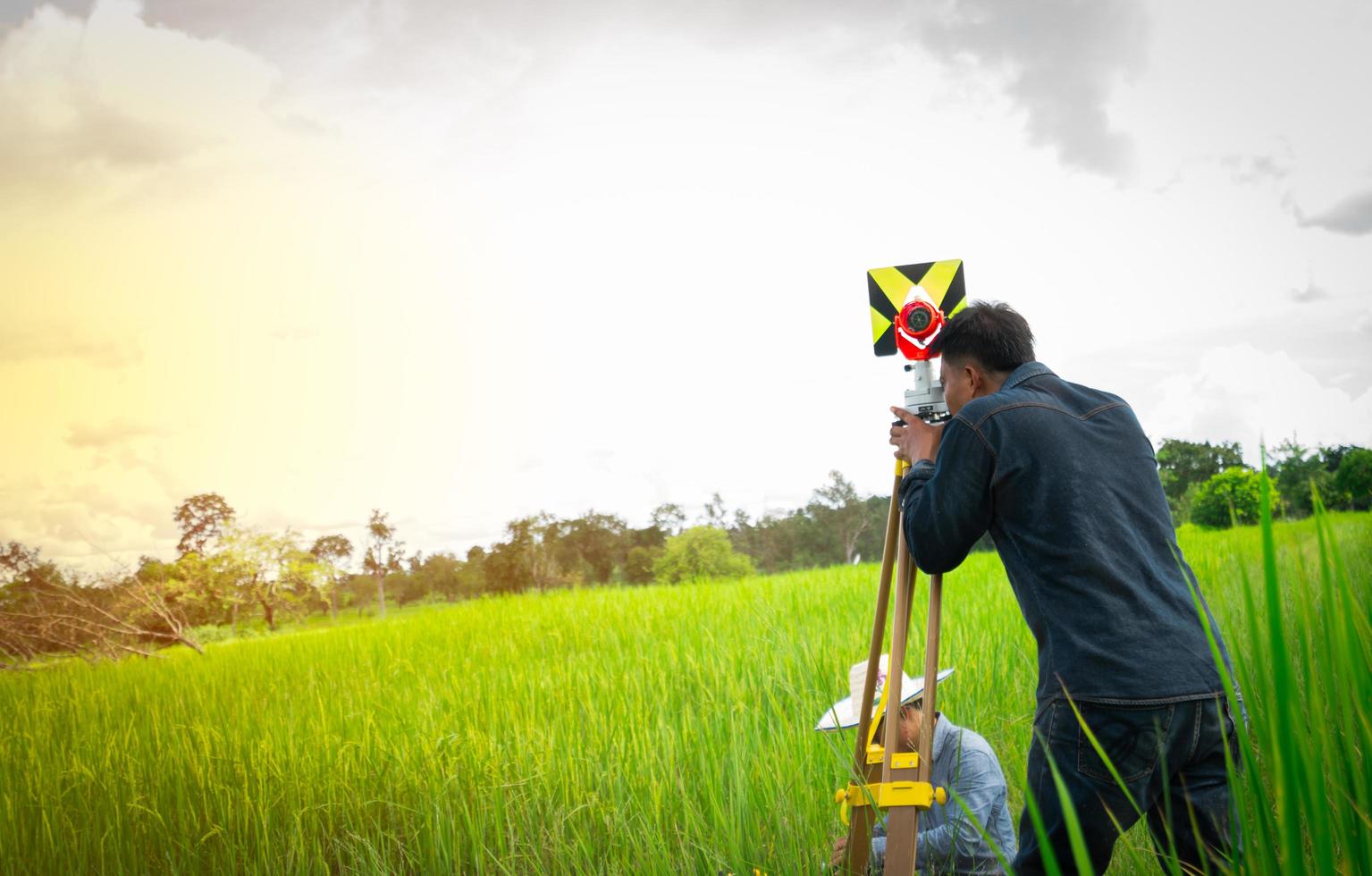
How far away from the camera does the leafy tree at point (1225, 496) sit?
22.7 meters

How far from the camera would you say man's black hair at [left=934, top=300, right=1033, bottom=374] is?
253cm

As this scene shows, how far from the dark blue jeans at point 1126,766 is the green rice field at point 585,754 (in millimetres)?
129

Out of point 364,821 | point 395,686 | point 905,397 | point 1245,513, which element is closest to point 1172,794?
point 905,397

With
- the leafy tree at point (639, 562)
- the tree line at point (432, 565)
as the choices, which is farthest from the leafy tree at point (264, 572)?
the leafy tree at point (639, 562)

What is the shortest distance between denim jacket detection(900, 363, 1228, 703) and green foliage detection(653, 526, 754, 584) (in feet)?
76.5

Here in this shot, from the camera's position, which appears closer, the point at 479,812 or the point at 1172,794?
the point at 1172,794

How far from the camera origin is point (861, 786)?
218cm

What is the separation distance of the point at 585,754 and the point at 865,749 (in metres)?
2.38

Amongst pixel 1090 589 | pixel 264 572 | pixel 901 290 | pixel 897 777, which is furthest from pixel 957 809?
pixel 264 572

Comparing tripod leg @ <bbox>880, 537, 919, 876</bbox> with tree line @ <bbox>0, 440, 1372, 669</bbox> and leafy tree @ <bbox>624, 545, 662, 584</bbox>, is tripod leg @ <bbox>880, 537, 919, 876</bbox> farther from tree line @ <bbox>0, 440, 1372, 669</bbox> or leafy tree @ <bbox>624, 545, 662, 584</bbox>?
leafy tree @ <bbox>624, 545, 662, 584</bbox>

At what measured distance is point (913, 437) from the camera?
8.33 feet

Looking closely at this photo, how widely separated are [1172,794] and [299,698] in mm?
7333

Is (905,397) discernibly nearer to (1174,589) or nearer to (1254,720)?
(1174,589)

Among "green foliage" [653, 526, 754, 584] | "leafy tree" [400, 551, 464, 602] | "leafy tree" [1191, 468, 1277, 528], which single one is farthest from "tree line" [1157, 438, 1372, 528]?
"leafy tree" [400, 551, 464, 602]
